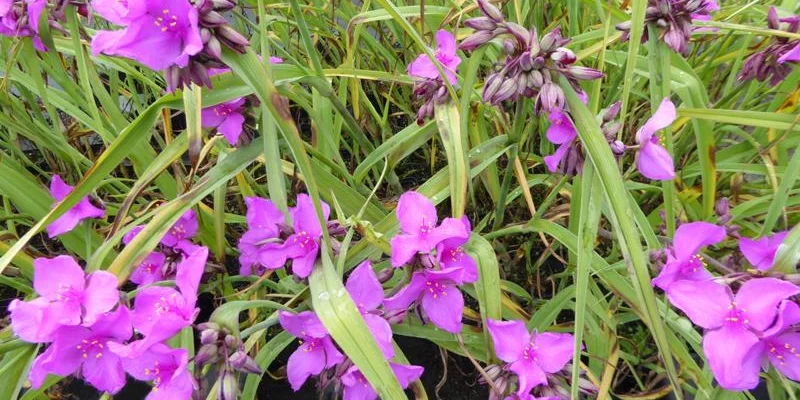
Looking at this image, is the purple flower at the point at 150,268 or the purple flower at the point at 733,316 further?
the purple flower at the point at 150,268

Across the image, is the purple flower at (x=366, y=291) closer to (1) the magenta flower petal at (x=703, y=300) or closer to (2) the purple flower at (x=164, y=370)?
(2) the purple flower at (x=164, y=370)

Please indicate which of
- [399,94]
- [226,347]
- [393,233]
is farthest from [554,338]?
[399,94]

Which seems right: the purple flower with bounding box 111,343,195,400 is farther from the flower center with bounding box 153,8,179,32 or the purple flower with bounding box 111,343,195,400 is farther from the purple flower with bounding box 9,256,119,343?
the flower center with bounding box 153,8,179,32

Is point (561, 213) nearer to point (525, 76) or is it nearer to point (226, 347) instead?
point (525, 76)

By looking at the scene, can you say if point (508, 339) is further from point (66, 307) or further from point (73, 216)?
point (73, 216)

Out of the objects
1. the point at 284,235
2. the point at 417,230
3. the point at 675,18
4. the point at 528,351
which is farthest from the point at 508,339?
the point at 675,18

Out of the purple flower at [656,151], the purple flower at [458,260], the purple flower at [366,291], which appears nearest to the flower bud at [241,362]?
the purple flower at [366,291]
